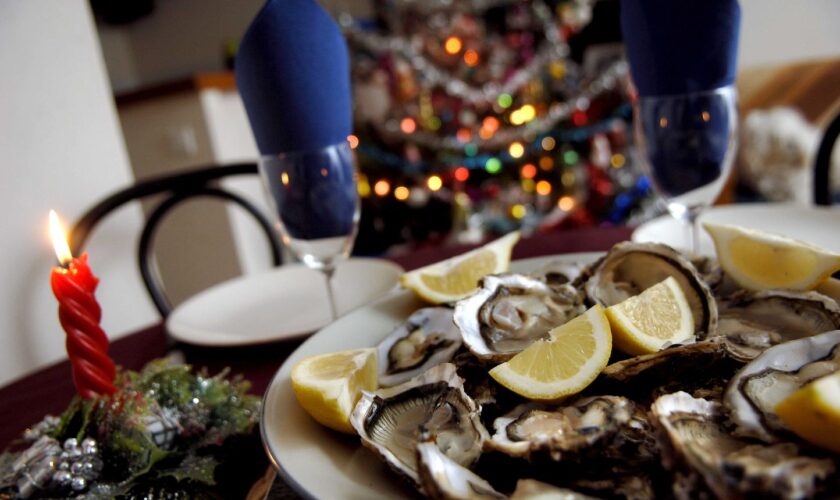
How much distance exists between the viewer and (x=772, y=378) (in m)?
0.34

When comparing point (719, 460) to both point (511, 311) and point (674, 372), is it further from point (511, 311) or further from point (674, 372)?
point (511, 311)

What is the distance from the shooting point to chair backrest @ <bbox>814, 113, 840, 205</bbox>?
1159 millimetres

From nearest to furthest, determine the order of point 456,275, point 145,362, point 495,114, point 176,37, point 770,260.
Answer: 1. point 770,260
2. point 456,275
3. point 145,362
4. point 495,114
5. point 176,37

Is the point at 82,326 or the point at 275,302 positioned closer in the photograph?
the point at 82,326

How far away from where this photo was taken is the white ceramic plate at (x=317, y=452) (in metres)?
0.32

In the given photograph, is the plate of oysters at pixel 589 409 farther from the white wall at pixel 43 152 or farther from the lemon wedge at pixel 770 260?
the white wall at pixel 43 152

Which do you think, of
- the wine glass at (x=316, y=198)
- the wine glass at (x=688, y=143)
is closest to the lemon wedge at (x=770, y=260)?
the wine glass at (x=688, y=143)

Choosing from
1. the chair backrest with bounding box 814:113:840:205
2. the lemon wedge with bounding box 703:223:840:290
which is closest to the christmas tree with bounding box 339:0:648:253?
the chair backrest with bounding box 814:113:840:205

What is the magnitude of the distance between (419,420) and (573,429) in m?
0.11

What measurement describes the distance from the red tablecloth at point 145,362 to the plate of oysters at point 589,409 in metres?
0.18

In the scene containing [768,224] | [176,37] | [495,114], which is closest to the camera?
[768,224]

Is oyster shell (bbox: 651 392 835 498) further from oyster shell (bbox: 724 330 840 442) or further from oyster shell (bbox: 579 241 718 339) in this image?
oyster shell (bbox: 579 241 718 339)

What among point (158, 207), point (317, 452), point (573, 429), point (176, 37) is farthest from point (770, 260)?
point (176, 37)

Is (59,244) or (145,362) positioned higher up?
(59,244)
